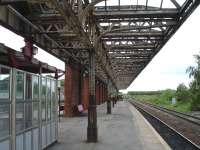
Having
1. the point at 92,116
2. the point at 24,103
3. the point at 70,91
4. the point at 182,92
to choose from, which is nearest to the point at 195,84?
the point at 182,92

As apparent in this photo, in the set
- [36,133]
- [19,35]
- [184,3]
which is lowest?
[36,133]

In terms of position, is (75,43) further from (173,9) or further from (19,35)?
(19,35)

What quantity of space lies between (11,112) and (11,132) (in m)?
0.46

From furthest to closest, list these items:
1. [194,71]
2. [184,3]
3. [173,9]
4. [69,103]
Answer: [194,71]
[69,103]
[173,9]
[184,3]

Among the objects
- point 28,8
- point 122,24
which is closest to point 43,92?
point 28,8

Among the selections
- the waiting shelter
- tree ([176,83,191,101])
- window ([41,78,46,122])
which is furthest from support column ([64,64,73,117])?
tree ([176,83,191,101])

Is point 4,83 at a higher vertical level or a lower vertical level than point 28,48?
lower

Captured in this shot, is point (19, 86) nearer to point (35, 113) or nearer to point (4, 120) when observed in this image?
point (4, 120)

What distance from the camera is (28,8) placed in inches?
599

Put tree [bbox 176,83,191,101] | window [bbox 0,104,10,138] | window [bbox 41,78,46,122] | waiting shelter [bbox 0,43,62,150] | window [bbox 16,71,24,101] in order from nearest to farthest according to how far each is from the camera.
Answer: window [bbox 0,104,10,138] → waiting shelter [bbox 0,43,62,150] → window [bbox 16,71,24,101] → window [bbox 41,78,46,122] → tree [bbox 176,83,191,101]

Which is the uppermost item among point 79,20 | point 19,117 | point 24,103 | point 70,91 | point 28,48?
point 79,20

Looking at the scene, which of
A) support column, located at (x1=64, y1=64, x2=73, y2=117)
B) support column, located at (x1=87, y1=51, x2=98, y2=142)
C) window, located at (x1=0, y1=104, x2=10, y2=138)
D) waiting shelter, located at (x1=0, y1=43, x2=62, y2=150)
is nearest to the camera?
window, located at (x1=0, y1=104, x2=10, y2=138)

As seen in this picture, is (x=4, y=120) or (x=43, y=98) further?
(x=43, y=98)

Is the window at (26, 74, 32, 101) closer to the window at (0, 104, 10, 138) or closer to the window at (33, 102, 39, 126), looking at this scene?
the window at (33, 102, 39, 126)
